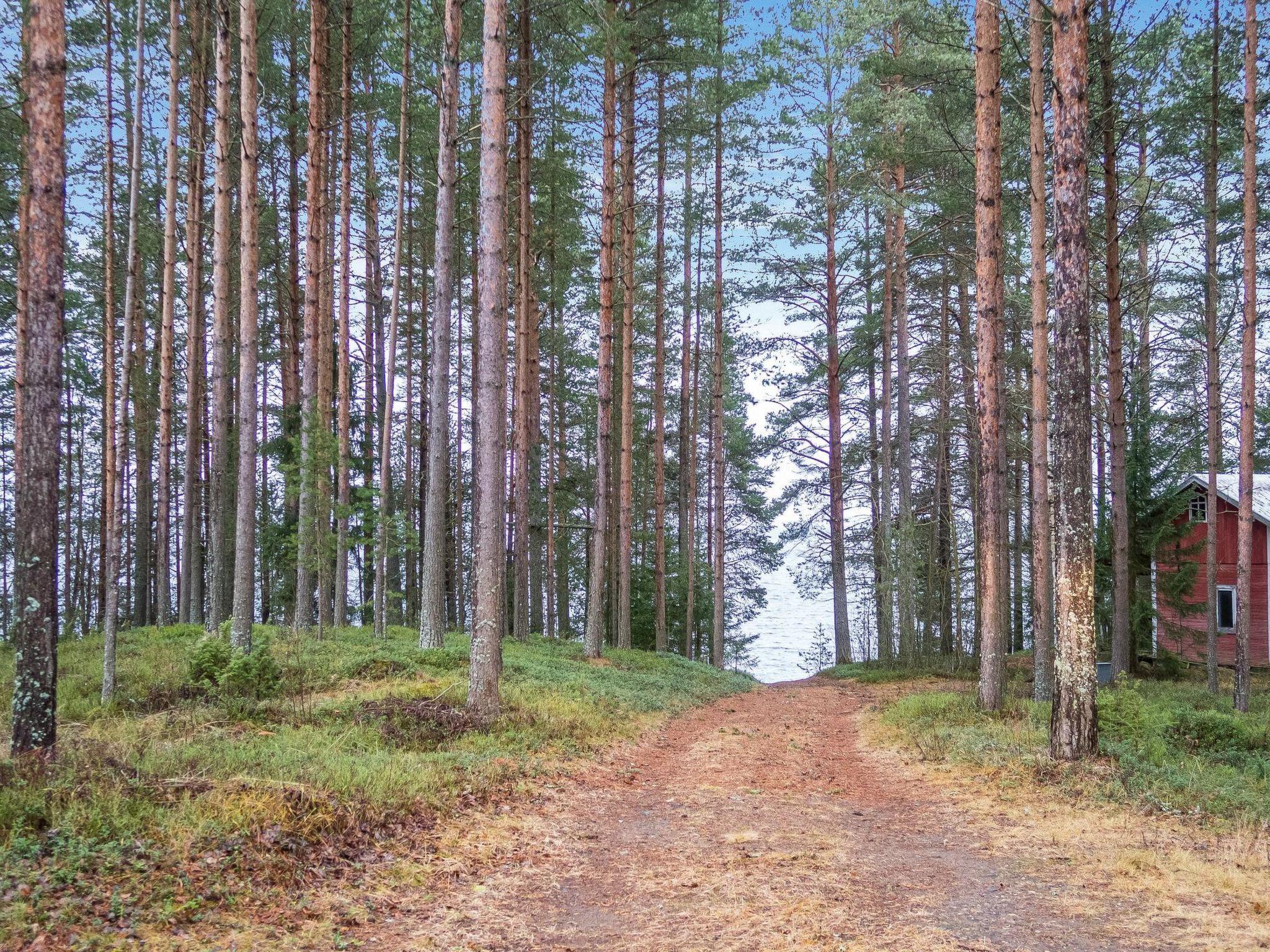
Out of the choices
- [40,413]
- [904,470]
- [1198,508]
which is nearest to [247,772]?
[40,413]

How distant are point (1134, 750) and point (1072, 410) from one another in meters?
3.65

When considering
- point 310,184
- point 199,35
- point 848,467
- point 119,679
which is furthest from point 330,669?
point 848,467

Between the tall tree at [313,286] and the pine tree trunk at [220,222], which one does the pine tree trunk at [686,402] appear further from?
the pine tree trunk at [220,222]

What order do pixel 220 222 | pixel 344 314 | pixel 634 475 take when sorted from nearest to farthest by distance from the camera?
pixel 220 222, pixel 344 314, pixel 634 475

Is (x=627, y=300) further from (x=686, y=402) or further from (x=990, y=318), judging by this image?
(x=990, y=318)

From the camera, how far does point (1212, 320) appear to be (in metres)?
14.9

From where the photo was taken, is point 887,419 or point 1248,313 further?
point 887,419

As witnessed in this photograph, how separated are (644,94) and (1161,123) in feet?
36.7

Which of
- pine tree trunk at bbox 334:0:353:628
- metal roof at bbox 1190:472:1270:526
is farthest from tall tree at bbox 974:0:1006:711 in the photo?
metal roof at bbox 1190:472:1270:526

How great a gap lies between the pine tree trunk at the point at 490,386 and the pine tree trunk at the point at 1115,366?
35.5 ft

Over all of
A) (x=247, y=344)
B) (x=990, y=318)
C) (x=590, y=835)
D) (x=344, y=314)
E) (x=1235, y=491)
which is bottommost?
(x=590, y=835)

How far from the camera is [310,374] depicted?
14594 mm

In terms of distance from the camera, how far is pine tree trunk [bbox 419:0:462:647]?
12.6m

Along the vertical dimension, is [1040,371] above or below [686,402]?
below
